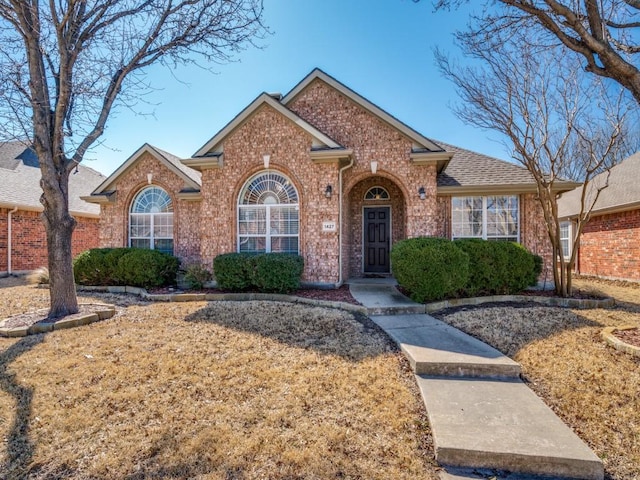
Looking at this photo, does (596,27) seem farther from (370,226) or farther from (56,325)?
(56,325)

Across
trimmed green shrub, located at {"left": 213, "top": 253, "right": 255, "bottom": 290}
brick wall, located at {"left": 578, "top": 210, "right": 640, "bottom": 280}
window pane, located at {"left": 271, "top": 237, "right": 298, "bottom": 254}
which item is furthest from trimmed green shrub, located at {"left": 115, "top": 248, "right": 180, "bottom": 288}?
brick wall, located at {"left": 578, "top": 210, "right": 640, "bottom": 280}

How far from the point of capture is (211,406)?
349 cm

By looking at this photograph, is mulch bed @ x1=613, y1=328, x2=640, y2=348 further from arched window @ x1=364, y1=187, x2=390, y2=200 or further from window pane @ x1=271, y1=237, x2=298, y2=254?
arched window @ x1=364, y1=187, x2=390, y2=200

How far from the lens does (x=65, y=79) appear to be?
264 inches

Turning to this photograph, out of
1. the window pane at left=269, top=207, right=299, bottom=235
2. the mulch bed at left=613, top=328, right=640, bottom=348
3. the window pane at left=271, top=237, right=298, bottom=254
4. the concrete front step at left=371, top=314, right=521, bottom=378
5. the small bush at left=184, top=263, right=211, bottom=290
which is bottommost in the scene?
the concrete front step at left=371, top=314, right=521, bottom=378

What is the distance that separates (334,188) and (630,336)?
6.79 metres

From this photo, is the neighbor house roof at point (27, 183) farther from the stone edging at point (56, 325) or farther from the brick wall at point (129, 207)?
the stone edging at point (56, 325)

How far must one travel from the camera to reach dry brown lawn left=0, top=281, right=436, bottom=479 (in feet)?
8.89

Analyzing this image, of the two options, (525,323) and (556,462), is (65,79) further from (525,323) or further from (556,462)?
(525,323)

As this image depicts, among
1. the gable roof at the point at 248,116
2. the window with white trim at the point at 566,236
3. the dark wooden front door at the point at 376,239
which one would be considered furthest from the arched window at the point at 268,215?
the window with white trim at the point at 566,236

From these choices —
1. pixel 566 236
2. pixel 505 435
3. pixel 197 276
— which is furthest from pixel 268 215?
pixel 566 236

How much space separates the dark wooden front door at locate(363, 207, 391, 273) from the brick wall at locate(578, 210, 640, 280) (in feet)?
28.4

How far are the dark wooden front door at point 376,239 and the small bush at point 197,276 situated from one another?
543 centimetres

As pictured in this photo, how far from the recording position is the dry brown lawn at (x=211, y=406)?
271cm
